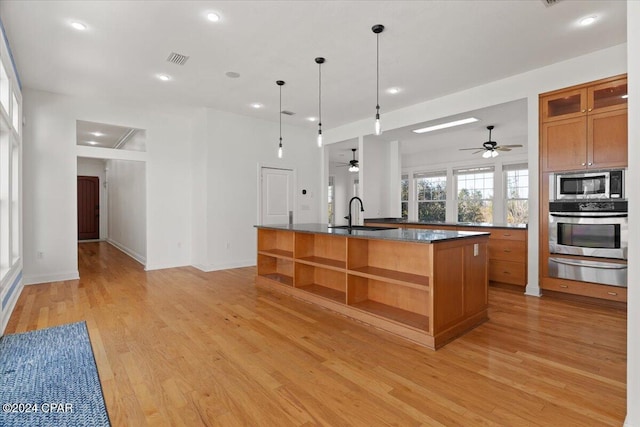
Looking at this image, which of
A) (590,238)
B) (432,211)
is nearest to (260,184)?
(590,238)

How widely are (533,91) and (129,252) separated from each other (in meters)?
8.67

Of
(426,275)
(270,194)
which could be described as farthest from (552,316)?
(270,194)

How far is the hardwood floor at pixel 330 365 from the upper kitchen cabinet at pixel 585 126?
1730 millimetres

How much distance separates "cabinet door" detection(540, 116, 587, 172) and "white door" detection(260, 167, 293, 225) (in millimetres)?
4644

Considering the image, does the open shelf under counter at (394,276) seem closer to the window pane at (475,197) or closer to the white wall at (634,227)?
the white wall at (634,227)

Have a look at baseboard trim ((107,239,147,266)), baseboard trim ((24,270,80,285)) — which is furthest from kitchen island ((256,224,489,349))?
baseboard trim ((107,239,147,266))

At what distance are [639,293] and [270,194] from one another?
5940mm

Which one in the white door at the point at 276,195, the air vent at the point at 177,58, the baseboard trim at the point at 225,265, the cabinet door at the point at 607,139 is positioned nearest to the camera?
the cabinet door at the point at 607,139

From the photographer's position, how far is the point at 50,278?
5125 millimetres

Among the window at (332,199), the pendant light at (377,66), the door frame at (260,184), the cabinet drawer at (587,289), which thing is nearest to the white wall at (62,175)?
the door frame at (260,184)

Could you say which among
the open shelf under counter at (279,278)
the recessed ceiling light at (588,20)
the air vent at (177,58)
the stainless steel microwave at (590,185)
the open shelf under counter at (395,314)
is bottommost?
the open shelf under counter at (395,314)

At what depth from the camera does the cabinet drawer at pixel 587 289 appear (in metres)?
3.67

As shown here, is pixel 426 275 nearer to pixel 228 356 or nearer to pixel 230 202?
pixel 228 356

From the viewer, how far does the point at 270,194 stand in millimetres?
6867
